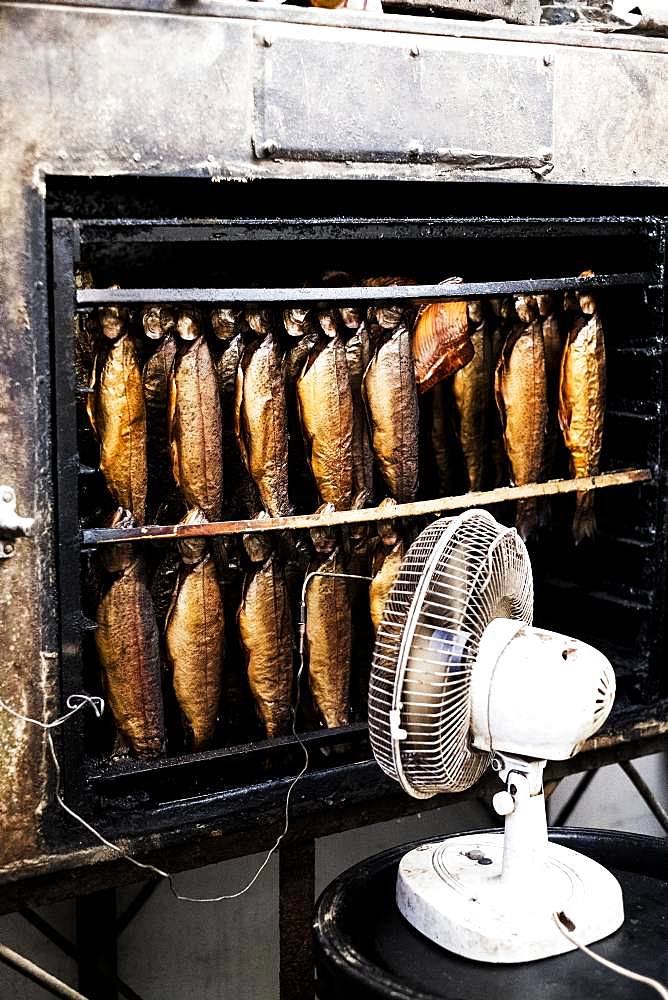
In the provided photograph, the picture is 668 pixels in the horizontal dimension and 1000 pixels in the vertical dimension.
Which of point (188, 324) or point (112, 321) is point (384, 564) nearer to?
point (188, 324)

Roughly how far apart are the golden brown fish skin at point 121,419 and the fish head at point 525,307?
114 centimetres

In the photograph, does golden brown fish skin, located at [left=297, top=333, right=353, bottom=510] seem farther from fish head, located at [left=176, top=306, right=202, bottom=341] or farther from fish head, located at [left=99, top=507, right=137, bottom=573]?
fish head, located at [left=99, top=507, right=137, bottom=573]

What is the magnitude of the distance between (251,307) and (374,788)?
1322 millimetres

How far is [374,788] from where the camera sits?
3010mm

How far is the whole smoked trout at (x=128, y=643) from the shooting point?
2.85 metres

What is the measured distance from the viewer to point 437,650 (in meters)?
2.04

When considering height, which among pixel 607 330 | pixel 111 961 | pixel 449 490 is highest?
pixel 607 330

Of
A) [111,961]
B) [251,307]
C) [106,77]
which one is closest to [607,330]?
[251,307]

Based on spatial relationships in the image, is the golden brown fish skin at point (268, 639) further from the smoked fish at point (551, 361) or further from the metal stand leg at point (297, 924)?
the smoked fish at point (551, 361)

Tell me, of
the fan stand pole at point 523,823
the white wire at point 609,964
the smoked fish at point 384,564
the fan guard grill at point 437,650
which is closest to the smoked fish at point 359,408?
the smoked fish at point 384,564

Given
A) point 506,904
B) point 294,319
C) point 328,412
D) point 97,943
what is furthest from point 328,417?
point 97,943

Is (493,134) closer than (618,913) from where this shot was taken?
No

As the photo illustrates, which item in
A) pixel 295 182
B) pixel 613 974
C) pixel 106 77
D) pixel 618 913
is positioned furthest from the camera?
pixel 295 182

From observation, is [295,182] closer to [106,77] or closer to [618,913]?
[106,77]
